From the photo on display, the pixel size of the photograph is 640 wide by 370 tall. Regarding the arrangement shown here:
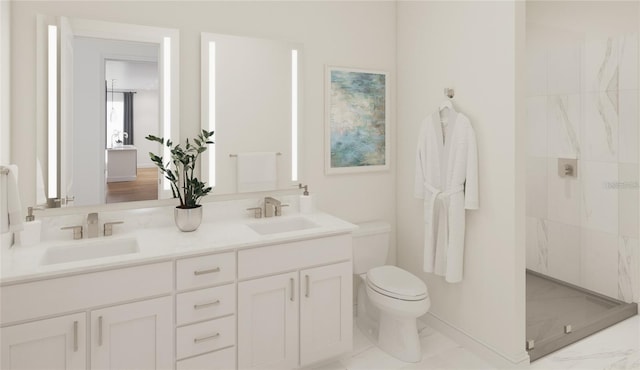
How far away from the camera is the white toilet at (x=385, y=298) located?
2.51 meters

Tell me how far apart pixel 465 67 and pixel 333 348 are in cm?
194

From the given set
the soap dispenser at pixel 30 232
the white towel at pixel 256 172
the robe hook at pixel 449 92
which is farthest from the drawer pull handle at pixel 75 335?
the robe hook at pixel 449 92

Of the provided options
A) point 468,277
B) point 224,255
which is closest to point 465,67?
point 468,277

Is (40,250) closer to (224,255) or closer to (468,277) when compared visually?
(224,255)

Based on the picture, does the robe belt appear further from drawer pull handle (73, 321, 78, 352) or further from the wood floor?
drawer pull handle (73, 321, 78, 352)

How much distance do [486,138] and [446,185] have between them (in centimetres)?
39

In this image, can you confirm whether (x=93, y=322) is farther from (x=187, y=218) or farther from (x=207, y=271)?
(x=187, y=218)

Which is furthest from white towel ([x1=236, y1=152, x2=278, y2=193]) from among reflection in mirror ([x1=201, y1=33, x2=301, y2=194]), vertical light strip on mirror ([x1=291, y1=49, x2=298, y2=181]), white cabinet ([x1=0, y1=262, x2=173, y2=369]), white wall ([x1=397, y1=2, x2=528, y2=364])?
white wall ([x1=397, y1=2, x2=528, y2=364])

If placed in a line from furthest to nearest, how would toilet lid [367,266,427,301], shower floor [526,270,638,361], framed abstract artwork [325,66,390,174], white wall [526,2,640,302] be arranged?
white wall [526,2,640,302], framed abstract artwork [325,66,390,174], shower floor [526,270,638,361], toilet lid [367,266,427,301]

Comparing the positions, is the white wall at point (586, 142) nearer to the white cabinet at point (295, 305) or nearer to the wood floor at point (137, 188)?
the white cabinet at point (295, 305)

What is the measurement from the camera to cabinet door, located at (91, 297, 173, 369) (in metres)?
1.84

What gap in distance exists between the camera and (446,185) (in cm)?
269

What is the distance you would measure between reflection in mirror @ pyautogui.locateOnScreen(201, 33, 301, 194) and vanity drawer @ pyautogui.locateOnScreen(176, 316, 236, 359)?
2.87 feet

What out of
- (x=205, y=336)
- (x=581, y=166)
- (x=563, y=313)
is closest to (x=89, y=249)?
(x=205, y=336)
